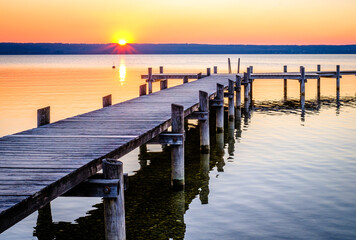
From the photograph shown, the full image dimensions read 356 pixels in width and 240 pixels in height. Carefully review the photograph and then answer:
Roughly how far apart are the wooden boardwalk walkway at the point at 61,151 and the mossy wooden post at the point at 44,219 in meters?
0.32

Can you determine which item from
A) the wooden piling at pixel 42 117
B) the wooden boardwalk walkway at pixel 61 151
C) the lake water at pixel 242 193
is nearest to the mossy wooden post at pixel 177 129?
the wooden boardwalk walkway at pixel 61 151

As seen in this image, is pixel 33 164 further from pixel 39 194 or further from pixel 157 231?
pixel 157 231

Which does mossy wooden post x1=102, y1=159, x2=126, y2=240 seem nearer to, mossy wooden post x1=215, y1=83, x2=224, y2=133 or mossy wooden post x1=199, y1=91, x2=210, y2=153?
mossy wooden post x1=199, y1=91, x2=210, y2=153

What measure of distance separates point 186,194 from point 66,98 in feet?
89.2

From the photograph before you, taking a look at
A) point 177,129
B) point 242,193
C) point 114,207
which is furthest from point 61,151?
point 242,193

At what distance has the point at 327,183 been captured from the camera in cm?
1238

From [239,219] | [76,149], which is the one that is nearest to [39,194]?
[76,149]

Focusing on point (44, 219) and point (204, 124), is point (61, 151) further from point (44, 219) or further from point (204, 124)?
point (204, 124)

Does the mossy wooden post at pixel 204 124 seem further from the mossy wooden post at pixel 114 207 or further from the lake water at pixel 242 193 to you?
the mossy wooden post at pixel 114 207

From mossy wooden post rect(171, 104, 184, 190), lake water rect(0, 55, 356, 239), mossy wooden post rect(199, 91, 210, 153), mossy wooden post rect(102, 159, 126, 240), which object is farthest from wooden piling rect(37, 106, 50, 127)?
mossy wooden post rect(199, 91, 210, 153)

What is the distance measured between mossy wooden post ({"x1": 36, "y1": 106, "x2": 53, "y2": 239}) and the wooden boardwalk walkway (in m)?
0.32

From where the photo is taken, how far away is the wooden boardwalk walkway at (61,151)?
5.42 m

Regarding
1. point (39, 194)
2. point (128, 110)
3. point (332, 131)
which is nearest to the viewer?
point (39, 194)

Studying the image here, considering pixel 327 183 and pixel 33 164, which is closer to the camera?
pixel 33 164
